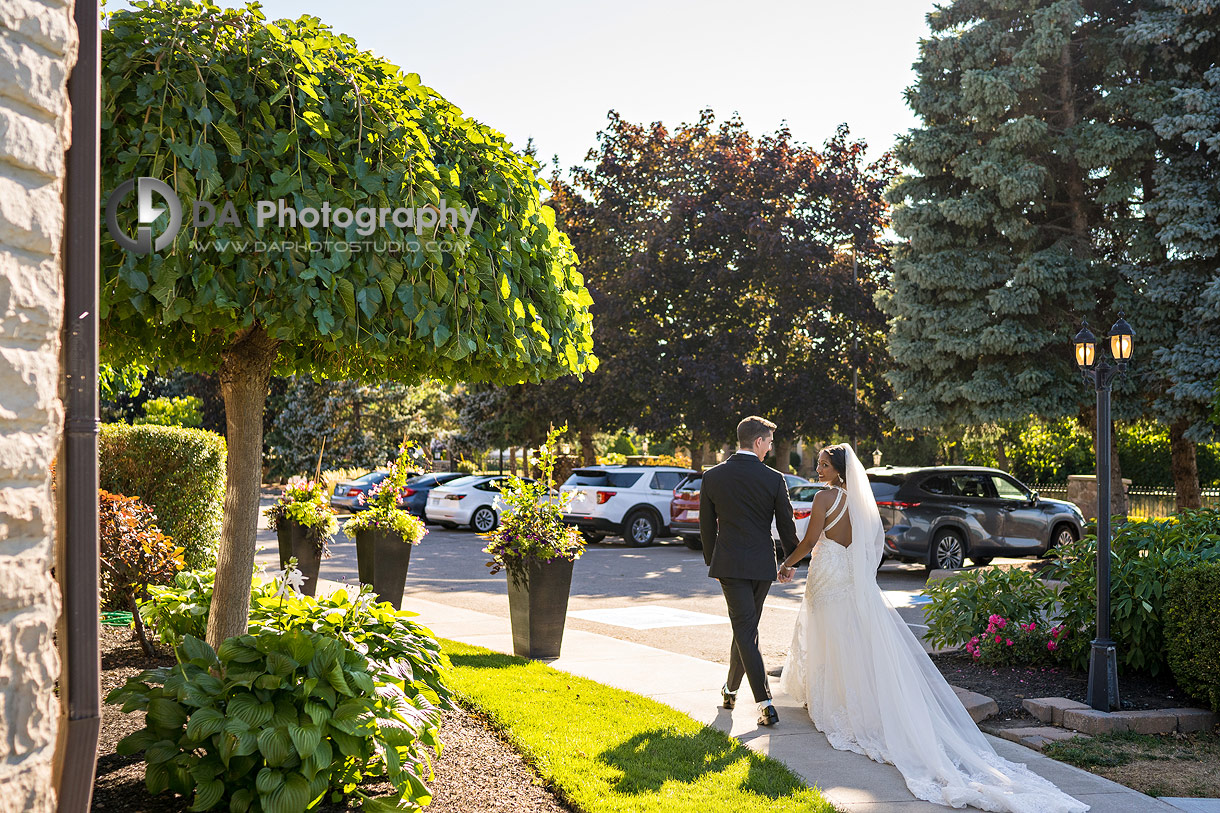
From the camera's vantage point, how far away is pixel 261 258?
3.66 metres

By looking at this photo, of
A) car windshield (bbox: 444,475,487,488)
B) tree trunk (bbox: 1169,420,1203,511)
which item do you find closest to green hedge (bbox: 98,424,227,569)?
car windshield (bbox: 444,475,487,488)

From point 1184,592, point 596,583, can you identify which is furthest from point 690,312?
point 1184,592

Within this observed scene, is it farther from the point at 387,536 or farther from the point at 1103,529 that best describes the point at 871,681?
the point at 387,536

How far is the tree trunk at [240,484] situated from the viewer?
189 inches

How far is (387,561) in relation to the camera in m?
10.0

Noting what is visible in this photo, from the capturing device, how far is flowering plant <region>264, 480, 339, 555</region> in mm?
10672

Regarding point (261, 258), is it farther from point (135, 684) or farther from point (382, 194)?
point (135, 684)

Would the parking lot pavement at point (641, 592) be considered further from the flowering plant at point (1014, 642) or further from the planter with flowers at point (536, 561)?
the planter with flowers at point (536, 561)

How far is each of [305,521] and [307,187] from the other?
7619 millimetres

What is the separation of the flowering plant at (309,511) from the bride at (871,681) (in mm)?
5988

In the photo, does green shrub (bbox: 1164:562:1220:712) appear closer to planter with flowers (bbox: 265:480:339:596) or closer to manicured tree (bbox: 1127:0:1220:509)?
planter with flowers (bbox: 265:480:339:596)

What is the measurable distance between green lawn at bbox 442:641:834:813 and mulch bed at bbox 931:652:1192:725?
230cm

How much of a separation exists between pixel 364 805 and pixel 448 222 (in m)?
2.44

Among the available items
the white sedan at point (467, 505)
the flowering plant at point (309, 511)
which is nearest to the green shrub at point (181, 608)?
the flowering plant at point (309, 511)
